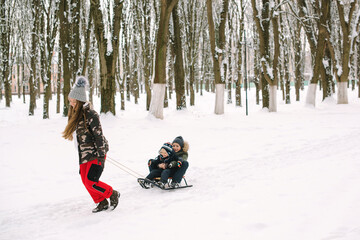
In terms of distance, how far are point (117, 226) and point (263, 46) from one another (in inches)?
523

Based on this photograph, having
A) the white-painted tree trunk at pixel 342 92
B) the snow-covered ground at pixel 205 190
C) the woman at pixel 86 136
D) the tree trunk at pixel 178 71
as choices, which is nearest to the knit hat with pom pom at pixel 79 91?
the woman at pixel 86 136

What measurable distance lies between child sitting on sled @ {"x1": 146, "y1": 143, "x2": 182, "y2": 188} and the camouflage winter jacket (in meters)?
1.38

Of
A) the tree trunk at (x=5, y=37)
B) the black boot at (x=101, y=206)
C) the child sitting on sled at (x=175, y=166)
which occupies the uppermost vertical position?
the tree trunk at (x=5, y=37)

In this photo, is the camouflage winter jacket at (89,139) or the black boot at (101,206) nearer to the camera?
the camouflage winter jacket at (89,139)

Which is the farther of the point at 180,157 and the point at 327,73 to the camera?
the point at 327,73

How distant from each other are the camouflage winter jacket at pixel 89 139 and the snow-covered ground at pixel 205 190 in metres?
0.81

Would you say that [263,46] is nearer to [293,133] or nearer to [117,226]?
[293,133]

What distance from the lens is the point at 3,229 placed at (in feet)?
11.6

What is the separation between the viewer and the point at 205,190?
15.2ft

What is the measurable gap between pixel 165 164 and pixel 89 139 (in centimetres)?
159

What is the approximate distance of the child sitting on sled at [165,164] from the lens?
4.88m

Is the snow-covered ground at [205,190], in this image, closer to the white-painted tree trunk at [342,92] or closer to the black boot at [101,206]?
the black boot at [101,206]

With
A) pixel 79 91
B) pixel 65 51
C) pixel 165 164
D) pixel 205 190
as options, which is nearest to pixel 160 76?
pixel 65 51

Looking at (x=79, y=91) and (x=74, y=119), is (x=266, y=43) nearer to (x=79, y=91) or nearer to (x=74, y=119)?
(x=79, y=91)
